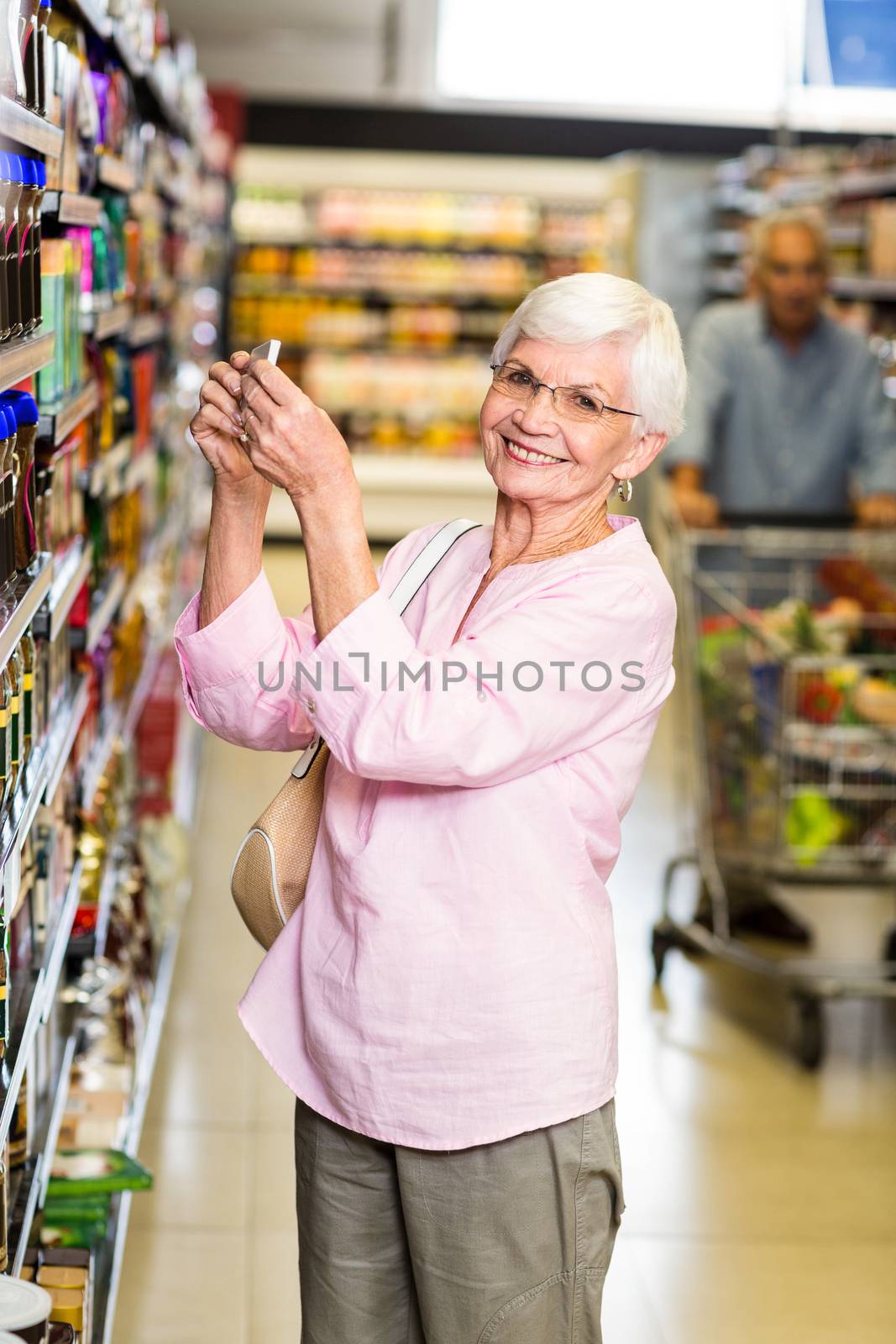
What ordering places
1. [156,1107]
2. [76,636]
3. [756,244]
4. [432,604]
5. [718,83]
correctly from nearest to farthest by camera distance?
[432,604]
[76,636]
[156,1107]
[756,244]
[718,83]

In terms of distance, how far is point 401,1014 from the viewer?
1.61 metres

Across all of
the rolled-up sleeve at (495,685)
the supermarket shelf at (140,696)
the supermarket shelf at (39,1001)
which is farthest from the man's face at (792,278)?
the rolled-up sleeve at (495,685)

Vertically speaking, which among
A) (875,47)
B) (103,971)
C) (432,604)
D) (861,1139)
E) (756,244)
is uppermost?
(875,47)

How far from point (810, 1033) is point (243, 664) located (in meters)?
2.51

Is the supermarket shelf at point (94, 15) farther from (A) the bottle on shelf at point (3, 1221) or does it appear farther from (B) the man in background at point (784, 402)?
(B) the man in background at point (784, 402)

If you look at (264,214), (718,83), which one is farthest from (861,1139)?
(718,83)

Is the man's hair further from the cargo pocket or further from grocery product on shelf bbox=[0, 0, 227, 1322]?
the cargo pocket

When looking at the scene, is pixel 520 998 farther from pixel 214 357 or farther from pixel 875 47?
pixel 875 47

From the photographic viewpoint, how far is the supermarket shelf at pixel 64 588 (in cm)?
219

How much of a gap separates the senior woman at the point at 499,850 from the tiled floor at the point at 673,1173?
111 centimetres

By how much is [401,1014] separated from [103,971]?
1.49m

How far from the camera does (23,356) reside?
174cm

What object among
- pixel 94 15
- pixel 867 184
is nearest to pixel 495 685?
pixel 94 15

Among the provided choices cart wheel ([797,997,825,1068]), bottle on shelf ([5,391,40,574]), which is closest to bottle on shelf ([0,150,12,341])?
bottle on shelf ([5,391,40,574])
